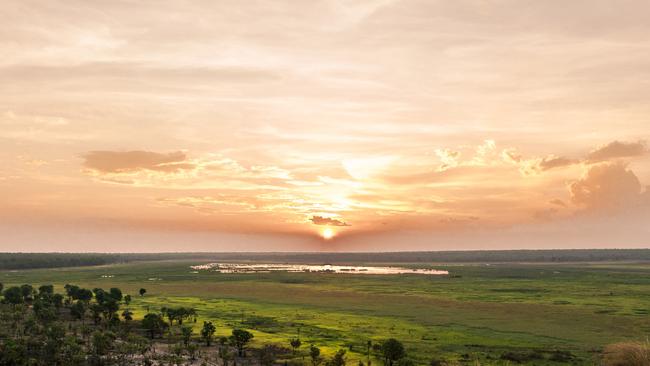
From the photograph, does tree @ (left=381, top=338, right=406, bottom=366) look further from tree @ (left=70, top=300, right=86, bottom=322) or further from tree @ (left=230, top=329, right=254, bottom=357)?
tree @ (left=70, top=300, right=86, bottom=322)

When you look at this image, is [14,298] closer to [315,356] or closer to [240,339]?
[240,339]

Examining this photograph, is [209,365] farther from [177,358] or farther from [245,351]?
[245,351]

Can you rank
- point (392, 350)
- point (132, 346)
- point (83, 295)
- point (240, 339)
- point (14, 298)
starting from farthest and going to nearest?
point (83, 295)
point (14, 298)
point (240, 339)
point (132, 346)
point (392, 350)

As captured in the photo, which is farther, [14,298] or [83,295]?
[83,295]

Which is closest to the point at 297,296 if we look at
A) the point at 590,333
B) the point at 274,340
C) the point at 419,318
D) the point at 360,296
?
the point at 360,296

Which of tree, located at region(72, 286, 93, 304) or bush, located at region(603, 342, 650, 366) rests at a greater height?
bush, located at region(603, 342, 650, 366)

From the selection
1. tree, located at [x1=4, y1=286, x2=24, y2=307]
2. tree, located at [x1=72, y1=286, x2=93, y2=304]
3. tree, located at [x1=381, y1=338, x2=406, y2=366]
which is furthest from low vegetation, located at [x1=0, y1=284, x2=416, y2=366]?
tree, located at [x1=72, y1=286, x2=93, y2=304]

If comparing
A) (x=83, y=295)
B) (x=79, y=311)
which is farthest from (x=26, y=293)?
(x=79, y=311)

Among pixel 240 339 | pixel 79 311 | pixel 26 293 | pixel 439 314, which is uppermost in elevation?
pixel 26 293

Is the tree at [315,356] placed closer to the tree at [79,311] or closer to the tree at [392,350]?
the tree at [392,350]

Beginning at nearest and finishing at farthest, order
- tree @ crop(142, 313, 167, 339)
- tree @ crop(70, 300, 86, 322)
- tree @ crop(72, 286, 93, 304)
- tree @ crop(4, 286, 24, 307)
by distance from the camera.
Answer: tree @ crop(142, 313, 167, 339) < tree @ crop(70, 300, 86, 322) < tree @ crop(4, 286, 24, 307) < tree @ crop(72, 286, 93, 304)
